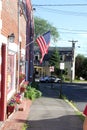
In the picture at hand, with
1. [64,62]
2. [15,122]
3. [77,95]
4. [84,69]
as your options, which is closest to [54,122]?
[15,122]

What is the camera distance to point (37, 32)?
94.0m

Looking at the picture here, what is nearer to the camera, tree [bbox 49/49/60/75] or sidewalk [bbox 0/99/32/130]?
sidewalk [bbox 0/99/32/130]

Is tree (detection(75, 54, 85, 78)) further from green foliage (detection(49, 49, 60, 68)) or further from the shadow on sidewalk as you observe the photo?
the shadow on sidewalk

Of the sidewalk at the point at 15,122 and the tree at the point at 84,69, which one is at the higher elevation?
the tree at the point at 84,69

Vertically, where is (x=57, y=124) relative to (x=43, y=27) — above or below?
below

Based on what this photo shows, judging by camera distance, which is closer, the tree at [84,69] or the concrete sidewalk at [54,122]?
the concrete sidewalk at [54,122]

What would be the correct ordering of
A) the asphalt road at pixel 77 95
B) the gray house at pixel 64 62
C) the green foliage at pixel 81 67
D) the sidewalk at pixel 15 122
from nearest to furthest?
the sidewalk at pixel 15 122
the asphalt road at pixel 77 95
the gray house at pixel 64 62
the green foliage at pixel 81 67

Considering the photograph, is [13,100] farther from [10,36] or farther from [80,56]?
[80,56]

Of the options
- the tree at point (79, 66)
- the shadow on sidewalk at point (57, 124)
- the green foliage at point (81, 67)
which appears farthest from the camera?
the tree at point (79, 66)

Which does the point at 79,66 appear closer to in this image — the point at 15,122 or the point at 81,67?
the point at 81,67

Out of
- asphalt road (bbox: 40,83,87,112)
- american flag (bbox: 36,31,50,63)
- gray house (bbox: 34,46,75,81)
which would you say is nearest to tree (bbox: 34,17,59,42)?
gray house (bbox: 34,46,75,81)

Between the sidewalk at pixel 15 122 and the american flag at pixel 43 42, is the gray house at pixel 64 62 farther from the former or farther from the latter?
the sidewalk at pixel 15 122

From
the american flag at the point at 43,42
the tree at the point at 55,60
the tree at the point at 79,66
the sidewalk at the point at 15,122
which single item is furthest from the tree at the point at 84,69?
the sidewalk at the point at 15,122

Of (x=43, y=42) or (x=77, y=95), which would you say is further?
(x=77, y=95)
